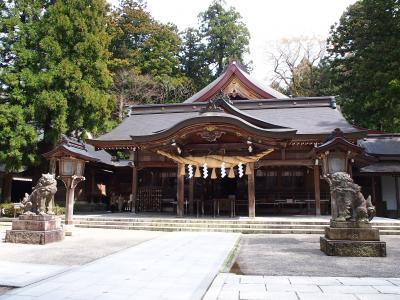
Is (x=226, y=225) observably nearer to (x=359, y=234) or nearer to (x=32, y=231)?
(x=359, y=234)

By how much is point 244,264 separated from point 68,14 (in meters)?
15.6

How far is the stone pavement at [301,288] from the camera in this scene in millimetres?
4152

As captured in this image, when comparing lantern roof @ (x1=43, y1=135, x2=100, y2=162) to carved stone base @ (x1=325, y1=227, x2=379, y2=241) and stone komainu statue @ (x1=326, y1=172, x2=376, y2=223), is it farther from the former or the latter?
carved stone base @ (x1=325, y1=227, x2=379, y2=241)

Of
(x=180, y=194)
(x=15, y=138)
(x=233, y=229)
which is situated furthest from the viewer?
(x=15, y=138)

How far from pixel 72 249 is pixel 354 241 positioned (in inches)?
241

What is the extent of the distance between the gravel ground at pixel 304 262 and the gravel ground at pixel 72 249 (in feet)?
9.51

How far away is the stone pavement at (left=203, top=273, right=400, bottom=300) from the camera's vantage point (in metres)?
4.15

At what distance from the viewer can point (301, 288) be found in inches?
178

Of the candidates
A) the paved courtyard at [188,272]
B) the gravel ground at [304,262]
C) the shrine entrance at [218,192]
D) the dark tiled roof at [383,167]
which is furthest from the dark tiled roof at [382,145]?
the paved courtyard at [188,272]

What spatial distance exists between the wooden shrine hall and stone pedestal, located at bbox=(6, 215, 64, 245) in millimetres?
5648

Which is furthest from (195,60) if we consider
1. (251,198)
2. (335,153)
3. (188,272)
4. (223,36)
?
(188,272)

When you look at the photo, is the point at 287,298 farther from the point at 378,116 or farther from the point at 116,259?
the point at 378,116

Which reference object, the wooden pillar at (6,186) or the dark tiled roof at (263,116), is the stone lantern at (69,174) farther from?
the wooden pillar at (6,186)

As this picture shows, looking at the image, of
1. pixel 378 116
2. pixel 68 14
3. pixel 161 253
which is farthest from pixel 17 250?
pixel 378 116
